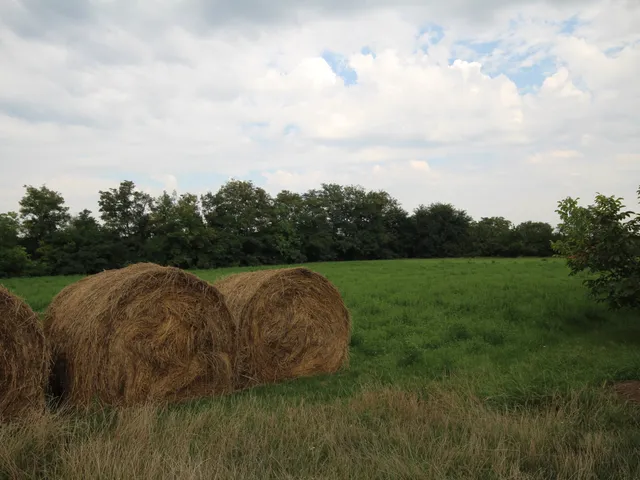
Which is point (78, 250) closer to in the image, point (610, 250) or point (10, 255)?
point (10, 255)

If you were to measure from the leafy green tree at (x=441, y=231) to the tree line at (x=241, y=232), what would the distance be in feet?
0.46

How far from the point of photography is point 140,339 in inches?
274

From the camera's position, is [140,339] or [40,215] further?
[40,215]

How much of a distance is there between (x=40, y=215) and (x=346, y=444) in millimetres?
44790

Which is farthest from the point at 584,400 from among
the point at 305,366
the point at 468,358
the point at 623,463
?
the point at 305,366

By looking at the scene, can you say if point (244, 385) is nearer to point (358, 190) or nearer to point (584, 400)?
point (584, 400)

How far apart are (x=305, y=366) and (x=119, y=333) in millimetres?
3523

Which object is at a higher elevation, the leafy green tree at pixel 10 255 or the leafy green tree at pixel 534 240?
the leafy green tree at pixel 534 240

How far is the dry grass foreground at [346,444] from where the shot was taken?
4.14 metres

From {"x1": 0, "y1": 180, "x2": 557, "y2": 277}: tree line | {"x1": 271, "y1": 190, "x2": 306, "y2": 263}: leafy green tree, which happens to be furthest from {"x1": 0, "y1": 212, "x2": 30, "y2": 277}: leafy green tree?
{"x1": 271, "y1": 190, "x2": 306, "y2": 263}: leafy green tree

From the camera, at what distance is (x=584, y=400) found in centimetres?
604

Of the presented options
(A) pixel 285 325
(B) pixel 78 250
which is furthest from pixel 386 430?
(B) pixel 78 250

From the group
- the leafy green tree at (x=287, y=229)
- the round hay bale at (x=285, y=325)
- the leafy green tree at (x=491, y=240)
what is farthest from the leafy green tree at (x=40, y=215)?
the leafy green tree at (x=491, y=240)

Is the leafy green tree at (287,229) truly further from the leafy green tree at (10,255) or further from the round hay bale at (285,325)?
the round hay bale at (285,325)
